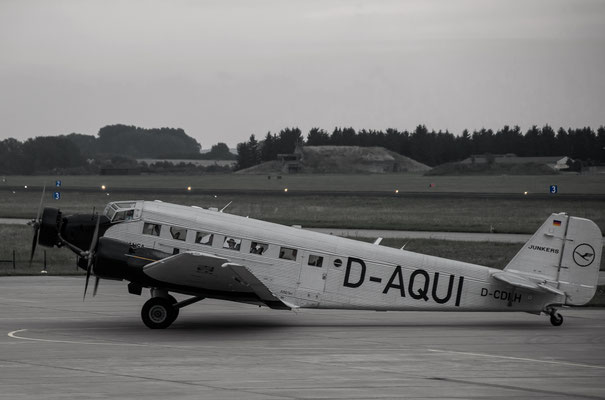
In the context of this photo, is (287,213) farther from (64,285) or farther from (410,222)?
(64,285)

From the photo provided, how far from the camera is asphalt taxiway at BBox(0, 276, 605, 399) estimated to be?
16078 mm

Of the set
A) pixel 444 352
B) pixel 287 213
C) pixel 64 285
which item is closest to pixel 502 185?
pixel 287 213

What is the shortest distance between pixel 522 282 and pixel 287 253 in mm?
6373

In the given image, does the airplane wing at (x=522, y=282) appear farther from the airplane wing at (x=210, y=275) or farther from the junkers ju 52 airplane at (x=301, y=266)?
the airplane wing at (x=210, y=275)

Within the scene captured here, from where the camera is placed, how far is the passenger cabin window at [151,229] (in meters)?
23.7

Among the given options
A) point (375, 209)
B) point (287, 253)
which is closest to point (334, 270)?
point (287, 253)

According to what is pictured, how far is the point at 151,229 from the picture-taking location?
23734 millimetres

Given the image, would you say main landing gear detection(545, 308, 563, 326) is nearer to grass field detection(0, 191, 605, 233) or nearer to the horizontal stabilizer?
the horizontal stabilizer

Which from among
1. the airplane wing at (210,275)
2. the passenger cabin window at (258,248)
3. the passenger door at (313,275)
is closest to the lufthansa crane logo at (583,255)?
the passenger door at (313,275)

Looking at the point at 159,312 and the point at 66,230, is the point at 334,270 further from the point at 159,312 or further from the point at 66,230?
the point at 66,230

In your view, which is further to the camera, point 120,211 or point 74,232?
point 120,211

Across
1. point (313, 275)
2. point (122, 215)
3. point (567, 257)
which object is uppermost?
point (567, 257)

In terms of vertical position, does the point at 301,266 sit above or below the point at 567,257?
below

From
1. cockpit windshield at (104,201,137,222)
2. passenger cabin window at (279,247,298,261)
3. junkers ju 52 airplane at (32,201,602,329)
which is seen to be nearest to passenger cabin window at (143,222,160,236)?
junkers ju 52 airplane at (32,201,602,329)
